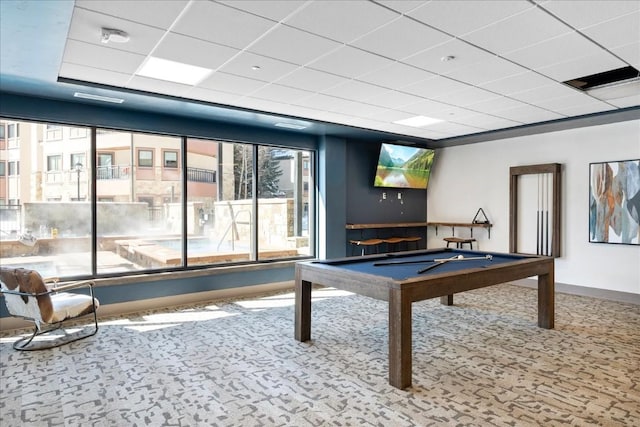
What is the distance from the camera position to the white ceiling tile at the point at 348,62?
3.56 metres

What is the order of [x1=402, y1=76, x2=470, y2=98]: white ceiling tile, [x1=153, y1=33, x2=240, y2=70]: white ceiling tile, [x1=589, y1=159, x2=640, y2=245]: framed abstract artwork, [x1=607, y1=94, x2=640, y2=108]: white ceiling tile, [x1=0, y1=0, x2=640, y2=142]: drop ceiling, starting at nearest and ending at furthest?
[x1=0, y1=0, x2=640, y2=142]: drop ceiling < [x1=153, y1=33, x2=240, y2=70]: white ceiling tile < [x1=402, y1=76, x2=470, y2=98]: white ceiling tile < [x1=607, y1=94, x2=640, y2=108]: white ceiling tile < [x1=589, y1=159, x2=640, y2=245]: framed abstract artwork

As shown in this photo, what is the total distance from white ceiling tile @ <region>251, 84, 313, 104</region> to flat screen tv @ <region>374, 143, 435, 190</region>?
121 inches

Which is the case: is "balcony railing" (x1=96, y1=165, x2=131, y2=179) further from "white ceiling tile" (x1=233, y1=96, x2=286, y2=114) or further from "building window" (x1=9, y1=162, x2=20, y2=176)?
"white ceiling tile" (x1=233, y1=96, x2=286, y2=114)

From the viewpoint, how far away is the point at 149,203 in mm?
5773

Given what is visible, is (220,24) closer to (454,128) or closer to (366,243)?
(454,128)

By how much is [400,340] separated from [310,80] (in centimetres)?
275

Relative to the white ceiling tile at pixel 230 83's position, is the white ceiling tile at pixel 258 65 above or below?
above

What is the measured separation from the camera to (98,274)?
17.3ft

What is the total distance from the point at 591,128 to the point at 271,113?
4.97 metres

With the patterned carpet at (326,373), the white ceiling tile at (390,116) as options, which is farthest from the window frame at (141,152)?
the white ceiling tile at (390,116)

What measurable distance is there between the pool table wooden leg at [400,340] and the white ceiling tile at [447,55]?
2.06 m

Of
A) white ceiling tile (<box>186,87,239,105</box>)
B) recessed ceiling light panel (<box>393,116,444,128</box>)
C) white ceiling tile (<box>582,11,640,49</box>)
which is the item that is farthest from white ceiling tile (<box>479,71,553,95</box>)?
white ceiling tile (<box>186,87,239,105</box>)

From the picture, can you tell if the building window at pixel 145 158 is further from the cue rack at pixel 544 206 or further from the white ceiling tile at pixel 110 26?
the cue rack at pixel 544 206

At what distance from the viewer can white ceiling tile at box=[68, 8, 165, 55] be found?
2.85 m
